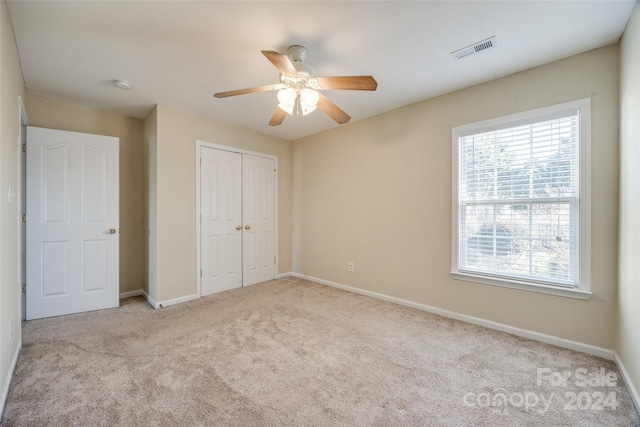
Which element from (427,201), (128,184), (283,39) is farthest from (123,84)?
(427,201)

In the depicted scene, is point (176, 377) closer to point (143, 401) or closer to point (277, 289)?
point (143, 401)

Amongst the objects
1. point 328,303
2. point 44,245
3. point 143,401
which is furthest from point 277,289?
point 44,245

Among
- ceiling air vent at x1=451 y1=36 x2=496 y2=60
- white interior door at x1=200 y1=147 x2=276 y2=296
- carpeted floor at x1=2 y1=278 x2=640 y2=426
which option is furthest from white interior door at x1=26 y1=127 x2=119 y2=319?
ceiling air vent at x1=451 y1=36 x2=496 y2=60

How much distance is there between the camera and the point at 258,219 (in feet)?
14.6

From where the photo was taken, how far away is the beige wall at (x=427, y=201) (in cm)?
216

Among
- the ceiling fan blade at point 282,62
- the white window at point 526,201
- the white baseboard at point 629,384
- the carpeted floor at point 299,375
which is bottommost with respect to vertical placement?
the carpeted floor at point 299,375

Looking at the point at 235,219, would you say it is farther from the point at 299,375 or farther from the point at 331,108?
the point at 299,375

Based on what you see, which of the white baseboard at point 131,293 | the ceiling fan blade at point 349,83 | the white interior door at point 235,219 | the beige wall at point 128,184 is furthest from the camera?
the white interior door at point 235,219

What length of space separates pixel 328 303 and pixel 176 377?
6.30ft

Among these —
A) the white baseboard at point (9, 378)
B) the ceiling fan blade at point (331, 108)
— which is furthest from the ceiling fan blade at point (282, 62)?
the white baseboard at point (9, 378)

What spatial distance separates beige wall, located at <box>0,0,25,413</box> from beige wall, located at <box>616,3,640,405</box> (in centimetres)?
393

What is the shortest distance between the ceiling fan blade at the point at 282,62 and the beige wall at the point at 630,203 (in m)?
2.23

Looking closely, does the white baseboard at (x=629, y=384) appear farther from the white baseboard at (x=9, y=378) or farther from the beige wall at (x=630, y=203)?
the white baseboard at (x=9, y=378)

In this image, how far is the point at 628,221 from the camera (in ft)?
6.16
